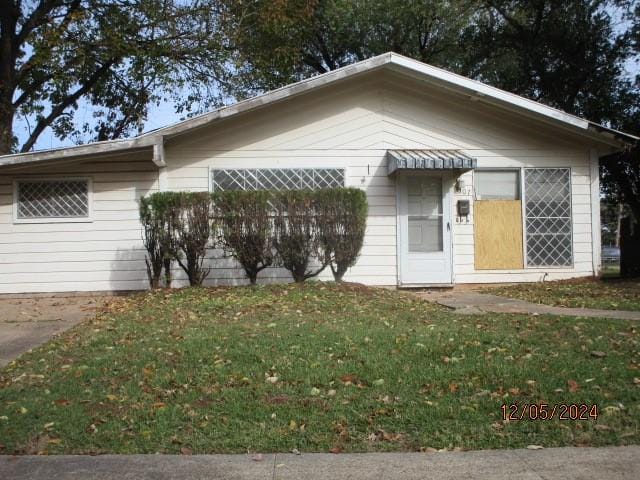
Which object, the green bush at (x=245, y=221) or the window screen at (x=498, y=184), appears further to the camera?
the window screen at (x=498, y=184)

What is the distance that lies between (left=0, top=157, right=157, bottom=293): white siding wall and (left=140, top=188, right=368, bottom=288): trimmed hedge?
1.31 meters

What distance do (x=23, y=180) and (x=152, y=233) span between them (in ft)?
10.0

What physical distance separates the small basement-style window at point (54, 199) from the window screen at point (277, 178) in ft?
8.05

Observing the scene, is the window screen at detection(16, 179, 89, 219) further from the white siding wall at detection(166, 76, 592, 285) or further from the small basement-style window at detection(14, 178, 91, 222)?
the white siding wall at detection(166, 76, 592, 285)

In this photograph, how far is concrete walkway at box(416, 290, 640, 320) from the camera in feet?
24.9

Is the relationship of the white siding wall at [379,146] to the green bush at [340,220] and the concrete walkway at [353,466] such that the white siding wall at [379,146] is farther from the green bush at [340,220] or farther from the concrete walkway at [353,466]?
the concrete walkway at [353,466]

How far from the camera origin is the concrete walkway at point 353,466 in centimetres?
337

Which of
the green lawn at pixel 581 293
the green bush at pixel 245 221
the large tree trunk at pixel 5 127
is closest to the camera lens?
the green lawn at pixel 581 293

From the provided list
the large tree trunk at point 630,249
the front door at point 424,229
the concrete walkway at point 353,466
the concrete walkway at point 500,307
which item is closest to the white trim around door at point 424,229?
the front door at point 424,229

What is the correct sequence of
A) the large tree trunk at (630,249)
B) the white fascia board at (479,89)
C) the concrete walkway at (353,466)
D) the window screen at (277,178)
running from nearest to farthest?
the concrete walkway at (353,466) < the white fascia board at (479,89) < the window screen at (277,178) < the large tree trunk at (630,249)

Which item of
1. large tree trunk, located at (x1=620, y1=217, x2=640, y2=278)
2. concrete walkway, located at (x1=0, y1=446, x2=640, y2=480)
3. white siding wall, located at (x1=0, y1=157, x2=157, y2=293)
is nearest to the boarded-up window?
large tree trunk, located at (x1=620, y1=217, x2=640, y2=278)

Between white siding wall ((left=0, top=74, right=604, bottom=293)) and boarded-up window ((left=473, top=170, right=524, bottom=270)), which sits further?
boarded-up window ((left=473, top=170, right=524, bottom=270))

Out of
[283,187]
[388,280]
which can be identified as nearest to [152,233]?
[283,187]

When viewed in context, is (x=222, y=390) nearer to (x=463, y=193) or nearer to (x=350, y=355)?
(x=350, y=355)
